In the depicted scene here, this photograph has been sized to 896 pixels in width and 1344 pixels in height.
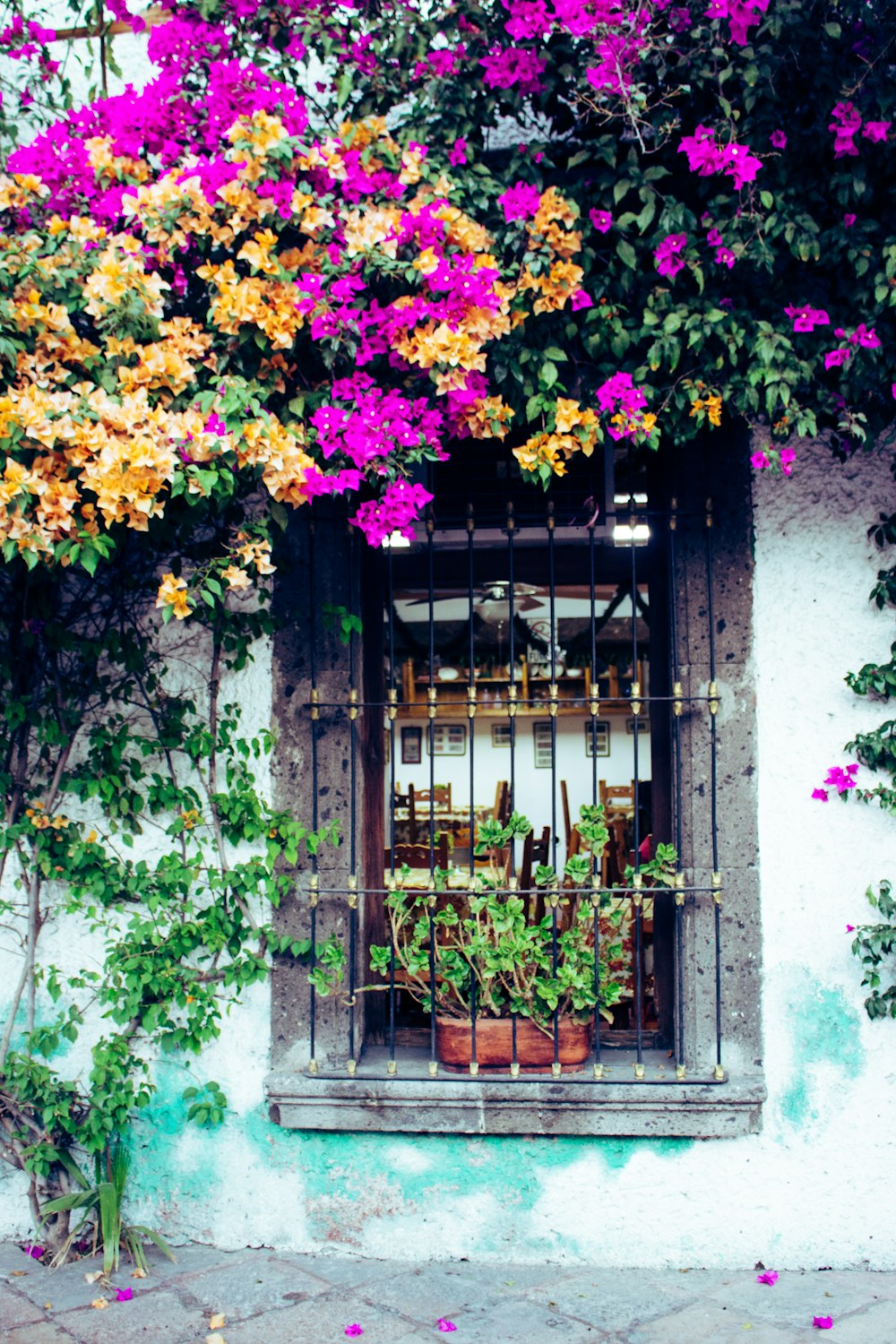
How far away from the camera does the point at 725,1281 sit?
10.6ft

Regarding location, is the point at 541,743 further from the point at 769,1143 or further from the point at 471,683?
the point at 769,1143

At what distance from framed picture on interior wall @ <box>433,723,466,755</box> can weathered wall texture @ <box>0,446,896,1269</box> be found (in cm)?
179

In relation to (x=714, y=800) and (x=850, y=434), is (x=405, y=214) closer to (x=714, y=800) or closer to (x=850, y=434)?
(x=850, y=434)

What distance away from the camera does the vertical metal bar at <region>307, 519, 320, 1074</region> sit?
11.5 feet

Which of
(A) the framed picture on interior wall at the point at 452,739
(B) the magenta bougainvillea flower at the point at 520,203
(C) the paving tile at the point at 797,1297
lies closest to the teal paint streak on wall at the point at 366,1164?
(C) the paving tile at the point at 797,1297

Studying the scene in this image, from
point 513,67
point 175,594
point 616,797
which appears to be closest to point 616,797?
point 616,797

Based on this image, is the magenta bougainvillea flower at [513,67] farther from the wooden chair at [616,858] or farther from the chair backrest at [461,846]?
the chair backrest at [461,846]

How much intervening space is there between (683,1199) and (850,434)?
2.34m

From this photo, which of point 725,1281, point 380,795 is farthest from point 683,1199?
point 380,795

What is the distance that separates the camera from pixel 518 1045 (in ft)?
11.4

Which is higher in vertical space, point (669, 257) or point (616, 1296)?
point (669, 257)

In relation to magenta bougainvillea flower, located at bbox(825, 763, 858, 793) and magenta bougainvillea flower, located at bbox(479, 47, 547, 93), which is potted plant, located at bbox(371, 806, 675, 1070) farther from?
magenta bougainvillea flower, located at bbox(479, 47, 547, 93)

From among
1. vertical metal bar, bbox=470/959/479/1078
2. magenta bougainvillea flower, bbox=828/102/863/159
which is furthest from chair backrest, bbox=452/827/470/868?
magenta bougainvillea flower, bbox=828/102/863/159

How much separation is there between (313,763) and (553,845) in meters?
0.83
